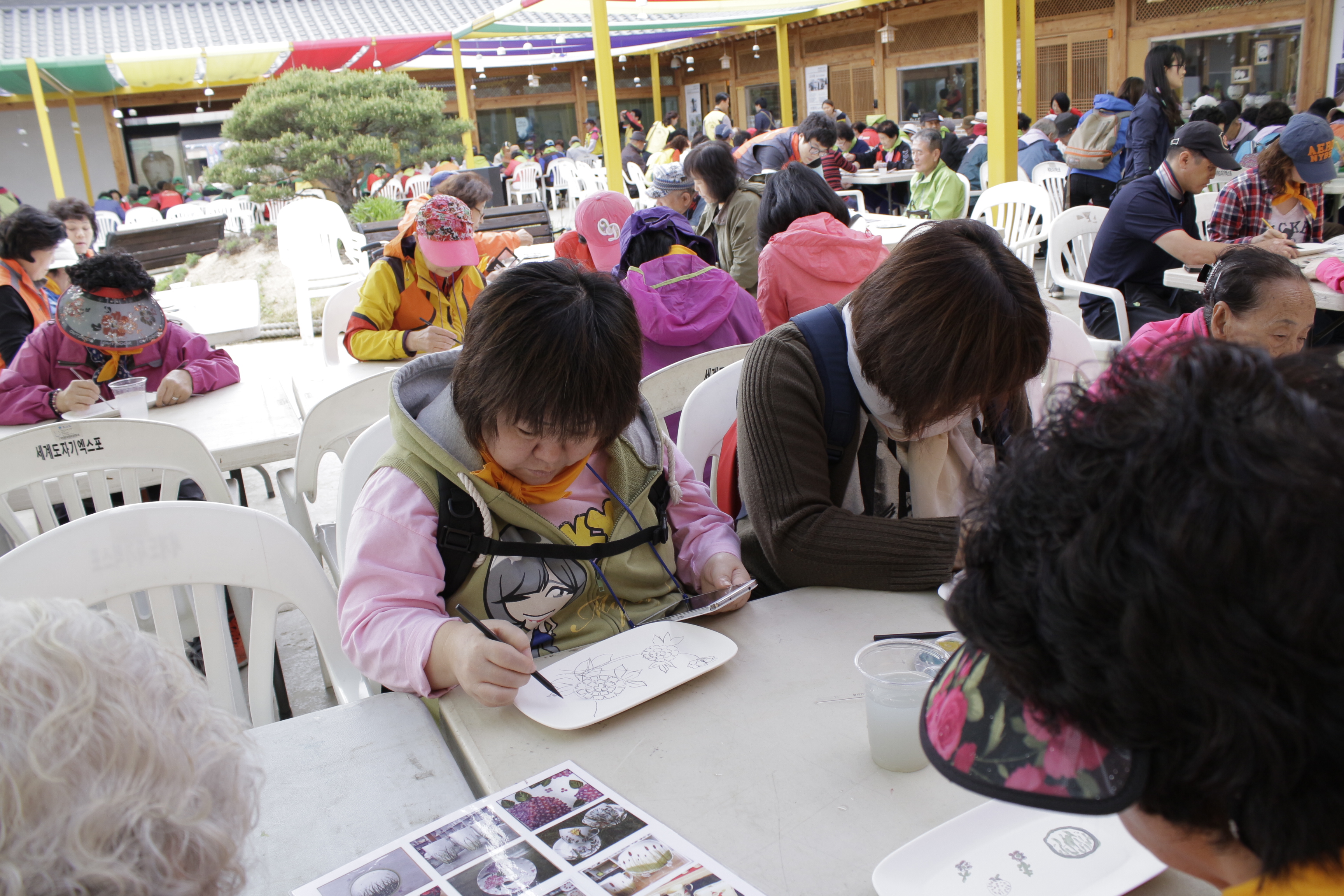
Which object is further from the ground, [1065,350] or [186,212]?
[186,212]

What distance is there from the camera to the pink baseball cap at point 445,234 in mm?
3127

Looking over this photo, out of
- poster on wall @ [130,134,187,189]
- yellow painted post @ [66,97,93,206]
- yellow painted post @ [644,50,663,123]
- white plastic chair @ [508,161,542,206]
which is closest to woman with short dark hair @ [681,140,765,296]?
white plastic chair @ [508,161,542,206]

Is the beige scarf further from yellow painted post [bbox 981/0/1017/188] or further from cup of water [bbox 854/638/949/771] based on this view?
yellow painted post [bbox 981/0/1017/188]

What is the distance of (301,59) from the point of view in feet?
45.8

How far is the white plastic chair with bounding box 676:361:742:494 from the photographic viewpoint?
190 centimetres

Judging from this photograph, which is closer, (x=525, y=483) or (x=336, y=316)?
(x=525, y=483)

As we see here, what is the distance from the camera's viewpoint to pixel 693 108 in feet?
67.1

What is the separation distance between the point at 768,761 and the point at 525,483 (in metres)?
0.53

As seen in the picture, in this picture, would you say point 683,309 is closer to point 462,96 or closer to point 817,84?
point 462,96

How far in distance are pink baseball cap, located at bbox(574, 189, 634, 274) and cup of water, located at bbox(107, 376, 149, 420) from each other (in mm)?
2220

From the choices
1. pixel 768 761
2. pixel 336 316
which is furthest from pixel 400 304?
pixel 768 761

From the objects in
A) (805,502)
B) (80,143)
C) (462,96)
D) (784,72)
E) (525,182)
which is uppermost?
(784,72)

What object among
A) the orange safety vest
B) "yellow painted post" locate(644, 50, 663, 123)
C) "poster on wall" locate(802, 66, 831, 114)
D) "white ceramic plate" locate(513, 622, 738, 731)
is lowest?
"white ceramic plate" locate(513, 622, 738, 731)

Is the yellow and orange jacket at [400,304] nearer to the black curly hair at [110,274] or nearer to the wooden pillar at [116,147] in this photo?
the black curly hair at [110,274]
